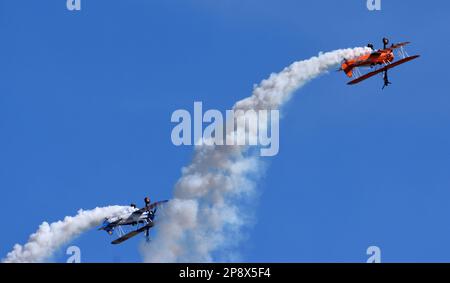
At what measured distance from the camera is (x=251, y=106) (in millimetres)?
199875

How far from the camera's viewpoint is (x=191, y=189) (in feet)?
640

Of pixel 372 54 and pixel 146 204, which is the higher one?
pixel 372 54
